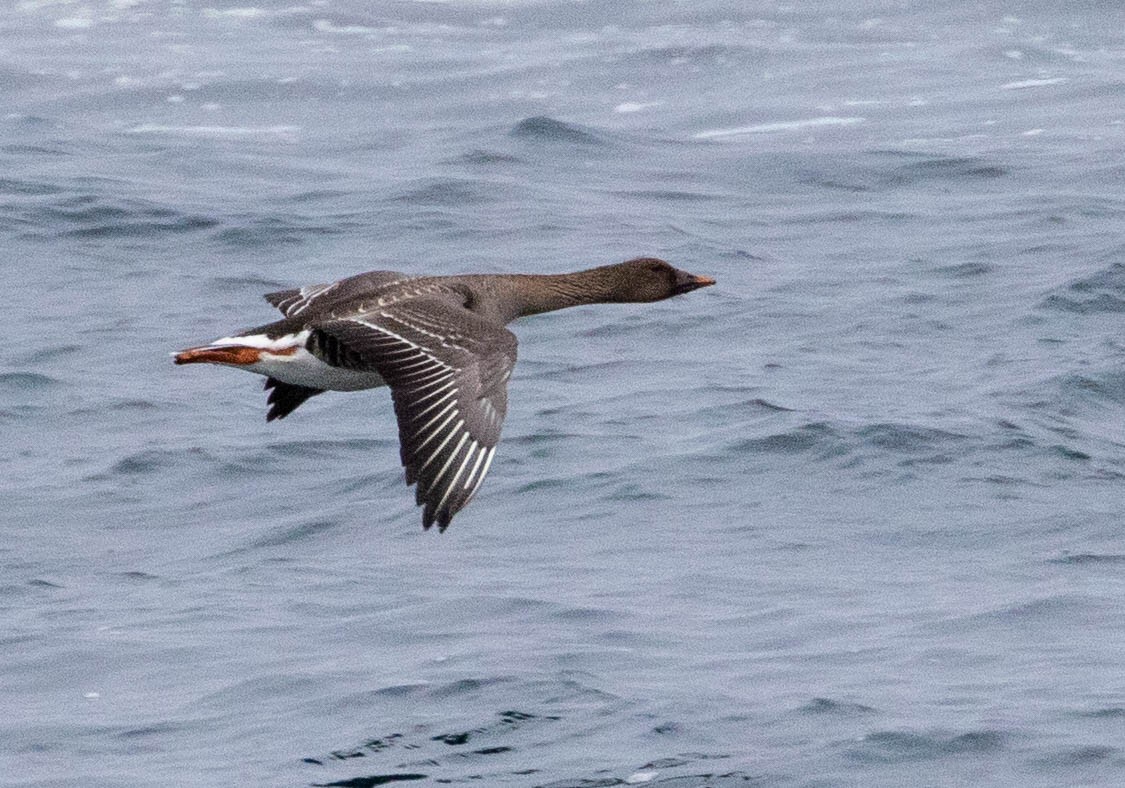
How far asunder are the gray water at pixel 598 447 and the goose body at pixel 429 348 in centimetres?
151

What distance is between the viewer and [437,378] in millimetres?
9859

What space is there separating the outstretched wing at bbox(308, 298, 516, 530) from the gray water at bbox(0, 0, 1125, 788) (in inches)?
62.3

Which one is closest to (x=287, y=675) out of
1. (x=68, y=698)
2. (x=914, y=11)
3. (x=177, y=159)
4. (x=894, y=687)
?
(x=68, y=698)

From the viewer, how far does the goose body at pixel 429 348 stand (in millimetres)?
9445

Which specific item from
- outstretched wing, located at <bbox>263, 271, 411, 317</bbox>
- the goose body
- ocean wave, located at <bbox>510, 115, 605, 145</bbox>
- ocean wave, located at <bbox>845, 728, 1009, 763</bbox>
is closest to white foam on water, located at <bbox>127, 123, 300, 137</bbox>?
ocean wave, located at <bbox>510, 115, 605, 145</bbox>

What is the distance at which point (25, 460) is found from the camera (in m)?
15.2

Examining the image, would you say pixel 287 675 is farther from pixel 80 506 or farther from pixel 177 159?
pixel 177 159

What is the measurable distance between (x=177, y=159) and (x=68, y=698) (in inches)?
517

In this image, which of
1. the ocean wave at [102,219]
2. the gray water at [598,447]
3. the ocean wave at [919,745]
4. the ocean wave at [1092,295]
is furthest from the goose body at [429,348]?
the ocean wave at [102,219]

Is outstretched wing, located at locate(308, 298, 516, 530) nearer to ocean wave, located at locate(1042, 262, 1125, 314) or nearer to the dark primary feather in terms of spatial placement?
the dark primary feather

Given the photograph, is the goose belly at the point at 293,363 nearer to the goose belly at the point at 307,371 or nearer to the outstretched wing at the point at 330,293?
the goose belly at the point at 307,371

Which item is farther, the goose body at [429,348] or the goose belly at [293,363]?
the goose belly at [293,363]

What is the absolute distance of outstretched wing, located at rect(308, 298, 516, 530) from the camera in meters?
9.30

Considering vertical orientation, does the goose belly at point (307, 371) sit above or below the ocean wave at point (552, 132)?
above
